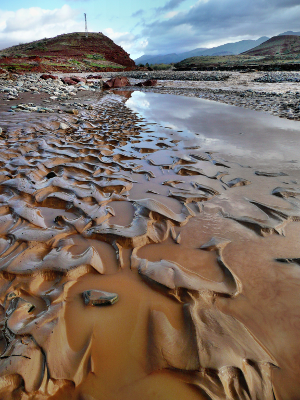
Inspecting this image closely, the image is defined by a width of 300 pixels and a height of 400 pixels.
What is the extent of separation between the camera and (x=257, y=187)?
2.52 metres

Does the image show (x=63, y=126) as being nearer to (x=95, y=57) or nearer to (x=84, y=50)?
(x=95, y=57)

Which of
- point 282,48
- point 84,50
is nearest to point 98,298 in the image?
point 84,50

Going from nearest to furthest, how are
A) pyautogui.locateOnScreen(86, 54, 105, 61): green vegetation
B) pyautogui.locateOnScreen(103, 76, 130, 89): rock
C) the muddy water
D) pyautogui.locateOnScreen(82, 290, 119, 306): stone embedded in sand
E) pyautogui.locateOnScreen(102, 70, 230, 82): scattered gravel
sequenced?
the muddy water
pyautogui.locateOnScreen(82, 290, 119, 306): stone embedded in sand
pyautogui.locateOnScreen(103, 76, 130, 89): rock
pyautogui.locateOnScreen(102, 70, 230, 82): scattered gravel
pyautogui.locateOnScreen(86, 54, 105, 61): green vegetation

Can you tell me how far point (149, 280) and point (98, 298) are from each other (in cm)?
32

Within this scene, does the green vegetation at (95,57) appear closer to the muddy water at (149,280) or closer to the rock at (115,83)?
the rock at (115,83)

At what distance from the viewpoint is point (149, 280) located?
4.45 feet

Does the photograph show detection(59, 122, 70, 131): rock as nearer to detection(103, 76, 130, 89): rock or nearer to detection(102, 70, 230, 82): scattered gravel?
detection(103, 76, 130, 89): rock

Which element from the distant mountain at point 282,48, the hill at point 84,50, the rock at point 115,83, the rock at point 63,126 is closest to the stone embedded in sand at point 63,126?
the rock at point 63,126

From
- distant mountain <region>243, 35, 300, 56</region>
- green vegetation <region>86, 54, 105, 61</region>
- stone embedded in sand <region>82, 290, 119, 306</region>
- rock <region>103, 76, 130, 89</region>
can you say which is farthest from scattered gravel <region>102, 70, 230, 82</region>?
distant mountain <region>243, 35, 300, 56</region>

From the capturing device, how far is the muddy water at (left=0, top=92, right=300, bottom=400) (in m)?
0.91

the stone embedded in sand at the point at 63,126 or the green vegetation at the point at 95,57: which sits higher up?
the green vegetation at the point at 95,57

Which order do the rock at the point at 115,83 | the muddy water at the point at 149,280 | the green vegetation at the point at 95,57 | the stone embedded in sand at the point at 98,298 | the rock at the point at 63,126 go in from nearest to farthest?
1. the muddy water at the point at 149,280
2. the stone embedded in sand at the point at 98,298
3. the rock at the point at 63,126
4. the rock at the point at 115,83
5. the green vegetation at the point at 95,57

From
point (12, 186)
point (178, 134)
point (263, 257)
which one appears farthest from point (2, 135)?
point (263, 257)

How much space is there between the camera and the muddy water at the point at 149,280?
2.99ft
